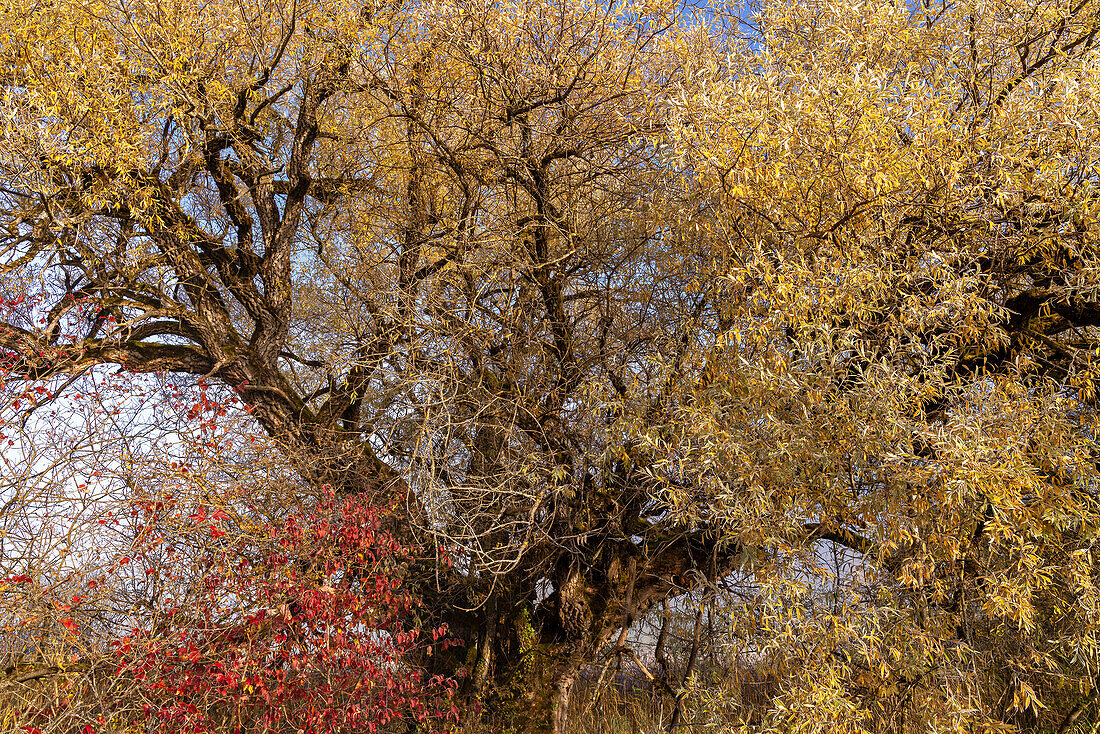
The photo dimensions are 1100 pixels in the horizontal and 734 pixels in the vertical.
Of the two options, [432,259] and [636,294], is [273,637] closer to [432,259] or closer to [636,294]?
[432,259]

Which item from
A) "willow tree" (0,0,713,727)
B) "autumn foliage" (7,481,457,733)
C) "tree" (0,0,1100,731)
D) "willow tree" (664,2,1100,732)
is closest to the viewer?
"willow tree" (664,2,1100,732)

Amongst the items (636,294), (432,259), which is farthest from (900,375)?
(432,259)

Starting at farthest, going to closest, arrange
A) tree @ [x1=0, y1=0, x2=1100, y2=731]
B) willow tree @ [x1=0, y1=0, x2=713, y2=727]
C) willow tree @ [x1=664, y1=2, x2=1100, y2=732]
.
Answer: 1. willow tree @ [x1=0, y1=0, x2=713, y2=727]
2. tree @ [x1=0, y1=0, x2=1100, y2=731]
3. willow tree @ [x1=664, y1=2, x2=1100, y2=732]

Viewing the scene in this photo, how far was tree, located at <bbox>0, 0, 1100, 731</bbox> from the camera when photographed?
4.24 m

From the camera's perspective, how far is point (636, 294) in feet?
20.0

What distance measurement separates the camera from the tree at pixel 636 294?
4238mm

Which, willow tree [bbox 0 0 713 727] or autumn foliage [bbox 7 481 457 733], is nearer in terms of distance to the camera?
autumn foliage [bbox 7 481 457 733]

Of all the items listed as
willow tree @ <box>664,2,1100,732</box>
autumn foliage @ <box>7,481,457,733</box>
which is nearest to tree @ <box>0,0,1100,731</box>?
willow tree @ <box>664,2,1100,732</box>

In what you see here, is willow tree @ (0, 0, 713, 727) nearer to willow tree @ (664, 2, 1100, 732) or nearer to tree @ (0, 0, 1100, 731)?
tree @ (0, 0, 1100, 731)

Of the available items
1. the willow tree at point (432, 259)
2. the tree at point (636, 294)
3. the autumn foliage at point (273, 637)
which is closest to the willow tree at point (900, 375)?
the tree at point (636, 294)

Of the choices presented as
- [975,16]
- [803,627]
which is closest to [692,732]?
[803,627]

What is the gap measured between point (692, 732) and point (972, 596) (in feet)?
8.00

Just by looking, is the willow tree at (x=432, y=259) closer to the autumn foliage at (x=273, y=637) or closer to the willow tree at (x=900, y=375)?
the autumn foliage at (x=273, y=637)

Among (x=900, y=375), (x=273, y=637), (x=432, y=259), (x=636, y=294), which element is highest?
(x=432, y=259)
